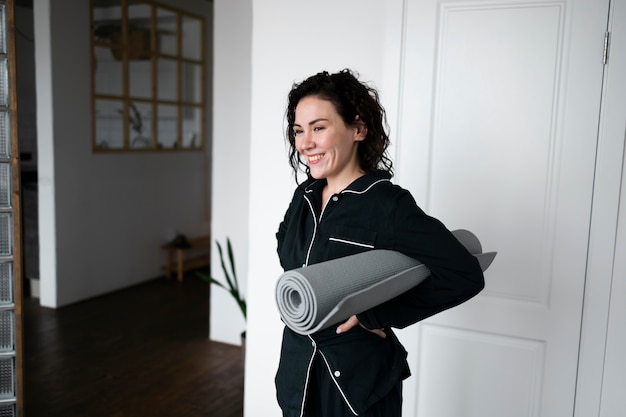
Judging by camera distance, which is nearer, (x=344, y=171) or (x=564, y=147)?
(x=344, y=171)

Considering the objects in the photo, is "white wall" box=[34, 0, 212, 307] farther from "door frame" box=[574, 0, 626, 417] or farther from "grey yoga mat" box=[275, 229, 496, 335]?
"grey yoga mat" box=[275, 229, 496, 335]

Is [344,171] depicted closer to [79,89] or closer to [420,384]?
[420,384]

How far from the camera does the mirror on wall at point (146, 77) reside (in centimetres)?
A: 532

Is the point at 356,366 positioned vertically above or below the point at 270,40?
below

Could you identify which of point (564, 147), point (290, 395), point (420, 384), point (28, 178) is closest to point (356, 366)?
point (290, 395)

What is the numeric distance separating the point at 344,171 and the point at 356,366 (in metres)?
0.48

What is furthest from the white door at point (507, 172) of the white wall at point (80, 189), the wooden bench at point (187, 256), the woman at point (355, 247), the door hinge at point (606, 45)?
the wooden bench at point (187, 256)

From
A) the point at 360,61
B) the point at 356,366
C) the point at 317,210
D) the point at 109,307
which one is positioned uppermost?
the point at 360,61

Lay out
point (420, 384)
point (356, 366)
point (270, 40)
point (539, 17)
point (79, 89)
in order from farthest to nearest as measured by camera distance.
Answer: point (79, 89) < point (270, 40) < point (420, 384) < point (539, 17) < point (356, 366)

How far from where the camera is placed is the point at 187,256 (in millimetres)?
6527

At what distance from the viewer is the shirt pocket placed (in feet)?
4.68

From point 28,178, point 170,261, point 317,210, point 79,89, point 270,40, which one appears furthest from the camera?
point 170,261

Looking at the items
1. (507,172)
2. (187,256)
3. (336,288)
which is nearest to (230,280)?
(507,172)

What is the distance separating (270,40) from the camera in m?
2.58
